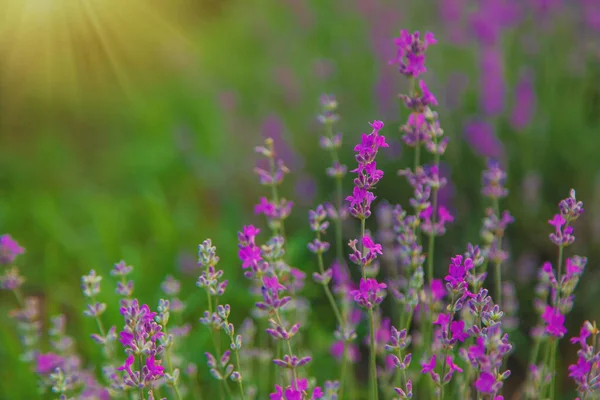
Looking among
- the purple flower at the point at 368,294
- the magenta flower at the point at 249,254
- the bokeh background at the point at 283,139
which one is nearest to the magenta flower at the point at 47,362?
the bokeh background at the point at 283,139

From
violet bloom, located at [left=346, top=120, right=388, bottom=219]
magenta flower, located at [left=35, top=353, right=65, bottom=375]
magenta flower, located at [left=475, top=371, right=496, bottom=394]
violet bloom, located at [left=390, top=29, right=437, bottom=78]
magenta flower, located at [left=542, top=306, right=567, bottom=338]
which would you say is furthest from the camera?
magenta flower, located at [left=35, top=353, right=65, bottom=375]

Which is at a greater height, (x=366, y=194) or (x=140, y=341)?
(x=366, y=194)

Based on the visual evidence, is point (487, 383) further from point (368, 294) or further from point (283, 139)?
point (283, 139)

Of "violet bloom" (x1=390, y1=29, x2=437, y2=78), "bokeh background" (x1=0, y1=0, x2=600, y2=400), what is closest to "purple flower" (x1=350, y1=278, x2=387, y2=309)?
"violet bloom" (x1=390, y1=29, x2=437, y2=78)

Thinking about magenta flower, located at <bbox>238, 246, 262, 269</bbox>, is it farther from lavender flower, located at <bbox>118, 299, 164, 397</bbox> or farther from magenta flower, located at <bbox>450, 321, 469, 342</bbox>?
magenta flower, located at <bbox>450, 321, 469, 342</bbox>

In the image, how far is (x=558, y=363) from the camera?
8.02 ft

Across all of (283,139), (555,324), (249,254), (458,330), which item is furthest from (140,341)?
(283,139)

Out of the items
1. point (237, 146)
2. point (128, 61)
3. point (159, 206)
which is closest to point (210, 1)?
point (128, 61)

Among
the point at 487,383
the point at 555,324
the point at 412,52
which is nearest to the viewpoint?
the point at 487,383

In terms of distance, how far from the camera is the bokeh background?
2.88 meters

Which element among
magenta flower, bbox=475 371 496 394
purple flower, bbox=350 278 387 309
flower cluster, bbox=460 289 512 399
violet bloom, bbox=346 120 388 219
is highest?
violet bloom, bbox=346 120 388 219

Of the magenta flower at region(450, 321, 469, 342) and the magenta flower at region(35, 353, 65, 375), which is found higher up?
the magenta flower at region(35, 353, 65, 375)

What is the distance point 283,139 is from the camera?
3.63 meters

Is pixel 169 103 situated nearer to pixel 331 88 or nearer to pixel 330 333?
pixel 331 88
